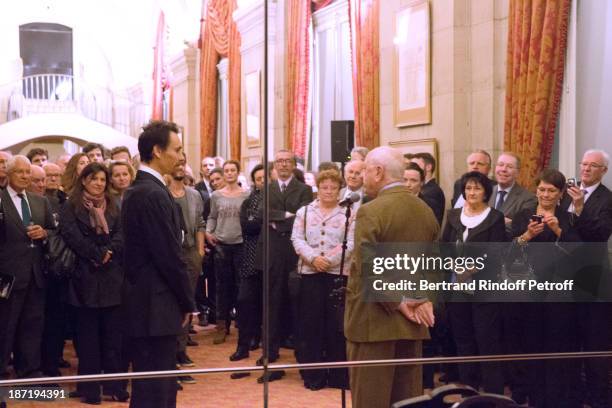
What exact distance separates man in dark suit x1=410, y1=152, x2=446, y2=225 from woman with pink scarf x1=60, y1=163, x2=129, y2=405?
163 cm

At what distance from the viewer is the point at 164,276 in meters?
3.22

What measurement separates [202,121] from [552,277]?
6.77ft

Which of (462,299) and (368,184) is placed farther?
(462,299)

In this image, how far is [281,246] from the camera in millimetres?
4492

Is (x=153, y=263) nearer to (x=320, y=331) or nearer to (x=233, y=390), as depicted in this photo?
(x=233, y=390)

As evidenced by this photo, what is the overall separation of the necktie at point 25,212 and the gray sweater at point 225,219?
3.43ft

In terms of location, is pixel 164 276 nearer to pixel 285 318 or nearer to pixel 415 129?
pixel 285 318

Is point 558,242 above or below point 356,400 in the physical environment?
above

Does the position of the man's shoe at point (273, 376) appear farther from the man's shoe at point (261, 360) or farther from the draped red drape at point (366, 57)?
the draped red drape at point (366, 57)

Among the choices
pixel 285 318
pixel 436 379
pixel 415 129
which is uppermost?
pixel 415 129

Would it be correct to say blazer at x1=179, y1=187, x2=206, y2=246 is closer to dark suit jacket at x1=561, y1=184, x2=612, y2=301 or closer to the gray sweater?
the gray sweater

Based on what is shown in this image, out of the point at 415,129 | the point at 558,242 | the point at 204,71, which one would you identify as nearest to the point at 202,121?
the point at 204,71

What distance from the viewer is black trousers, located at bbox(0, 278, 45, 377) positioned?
3998 millimetres

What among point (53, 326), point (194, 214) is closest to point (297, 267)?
point (194, 214)
